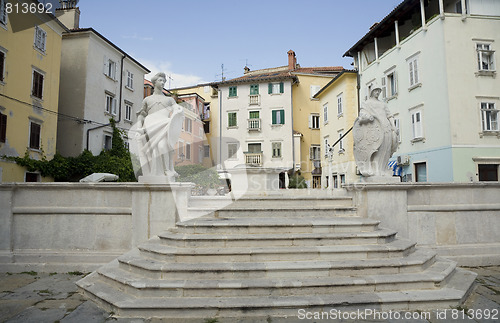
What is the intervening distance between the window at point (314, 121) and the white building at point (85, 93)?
1956 centimetres

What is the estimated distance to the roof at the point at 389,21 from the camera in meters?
18.2

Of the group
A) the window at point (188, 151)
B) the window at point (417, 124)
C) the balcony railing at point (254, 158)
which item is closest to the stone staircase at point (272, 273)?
the window at point (417, 124)

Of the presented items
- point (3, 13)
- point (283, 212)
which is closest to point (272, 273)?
point (283, 212)

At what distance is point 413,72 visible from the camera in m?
18.5

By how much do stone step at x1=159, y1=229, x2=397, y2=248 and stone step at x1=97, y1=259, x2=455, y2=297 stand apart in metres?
0.72

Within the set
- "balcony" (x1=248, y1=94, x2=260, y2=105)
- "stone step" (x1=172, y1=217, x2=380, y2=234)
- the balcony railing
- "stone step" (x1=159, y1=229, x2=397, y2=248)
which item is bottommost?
"stone step" (x1=159, y1=229, x2=397, y2=248)

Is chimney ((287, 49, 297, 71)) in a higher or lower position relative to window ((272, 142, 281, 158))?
higher

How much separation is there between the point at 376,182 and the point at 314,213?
1.44 meters

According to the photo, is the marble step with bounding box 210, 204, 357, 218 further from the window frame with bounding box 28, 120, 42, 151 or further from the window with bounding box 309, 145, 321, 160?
the window with bounding box 309, 145, 321, 160

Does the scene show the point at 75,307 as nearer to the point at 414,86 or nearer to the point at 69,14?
the point at 414,86

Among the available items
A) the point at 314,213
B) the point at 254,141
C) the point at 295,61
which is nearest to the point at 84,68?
the point at 254,141

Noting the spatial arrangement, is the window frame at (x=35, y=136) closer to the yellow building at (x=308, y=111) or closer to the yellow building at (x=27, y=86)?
the yellow building at (x=27, y=86)

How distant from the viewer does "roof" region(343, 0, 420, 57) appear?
18.2 meters

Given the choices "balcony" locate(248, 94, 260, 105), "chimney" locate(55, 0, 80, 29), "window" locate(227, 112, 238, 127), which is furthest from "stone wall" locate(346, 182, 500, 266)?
"window" locate(227, 112, 238, 127)
